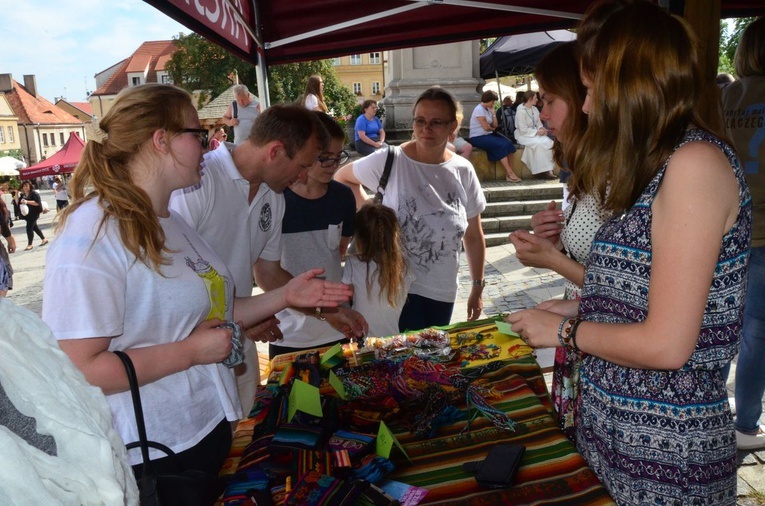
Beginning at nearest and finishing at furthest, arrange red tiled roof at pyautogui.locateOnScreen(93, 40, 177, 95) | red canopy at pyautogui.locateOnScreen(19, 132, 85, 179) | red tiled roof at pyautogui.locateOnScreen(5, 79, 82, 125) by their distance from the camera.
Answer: red canopy at pyautogui.locateOnScreen(19, 132, 85, 179)
red tiled roof at pyautogui.locateOnScreen(5, 79, 82, 125)
red tiled roof at pyautogui.locateOnScreen(93, 40, 177, 95)

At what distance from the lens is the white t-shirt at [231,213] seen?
2.25 meters

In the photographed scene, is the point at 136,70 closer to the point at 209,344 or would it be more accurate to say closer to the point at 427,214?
the point at 427,214

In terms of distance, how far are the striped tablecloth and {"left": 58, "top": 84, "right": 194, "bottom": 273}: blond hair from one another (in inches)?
28.2

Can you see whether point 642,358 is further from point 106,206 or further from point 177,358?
point 106,206

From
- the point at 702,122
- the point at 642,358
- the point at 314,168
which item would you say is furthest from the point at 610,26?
the point at 314,168

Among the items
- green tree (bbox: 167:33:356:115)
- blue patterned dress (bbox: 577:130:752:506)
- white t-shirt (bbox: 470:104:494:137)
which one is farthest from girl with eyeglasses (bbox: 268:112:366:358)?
green tree (bbox: 167:33:356:115)

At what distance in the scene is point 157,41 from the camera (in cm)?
7069

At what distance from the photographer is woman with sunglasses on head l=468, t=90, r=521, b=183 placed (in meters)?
9.43

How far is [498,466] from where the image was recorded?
60.5 inches

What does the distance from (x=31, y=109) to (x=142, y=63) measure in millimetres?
13767

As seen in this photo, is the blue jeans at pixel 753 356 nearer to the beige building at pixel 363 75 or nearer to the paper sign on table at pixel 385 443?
the paper sign on table at pixel 385 443

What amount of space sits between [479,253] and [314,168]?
127cm

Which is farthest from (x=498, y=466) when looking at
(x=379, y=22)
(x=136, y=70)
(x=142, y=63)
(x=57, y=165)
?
(x=136, y=70)

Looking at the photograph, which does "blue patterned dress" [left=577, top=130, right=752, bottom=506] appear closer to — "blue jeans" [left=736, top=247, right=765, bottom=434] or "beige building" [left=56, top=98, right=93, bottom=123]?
"blue jeans" [left=736, top=247, right=765, bottom=434]
